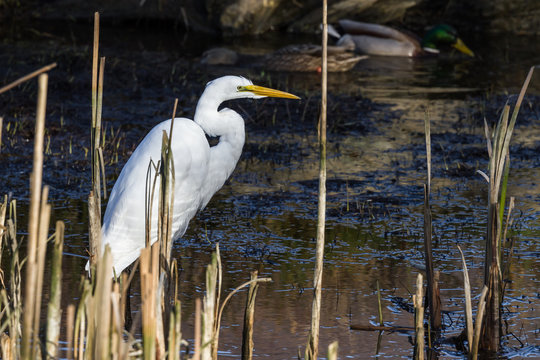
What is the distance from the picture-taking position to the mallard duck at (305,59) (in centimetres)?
1112

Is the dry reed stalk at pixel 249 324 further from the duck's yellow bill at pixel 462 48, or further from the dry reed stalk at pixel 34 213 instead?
the duck's yellow bill at pixel 462 48

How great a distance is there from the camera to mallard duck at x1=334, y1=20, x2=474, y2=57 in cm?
1280

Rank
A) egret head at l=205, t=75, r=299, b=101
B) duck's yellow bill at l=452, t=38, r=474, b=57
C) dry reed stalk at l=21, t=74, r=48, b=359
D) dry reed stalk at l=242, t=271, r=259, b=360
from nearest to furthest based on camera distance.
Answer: dry reed stalk at l=21, t=74, r=48, b=359
dry reed stalk at l=242, t=271, r=259, b=360
egret head at l=205, t=75, r=299, b=101
duck's yellow bill at l=452, t=38, r=474, b=57

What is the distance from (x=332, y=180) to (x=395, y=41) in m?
6.53

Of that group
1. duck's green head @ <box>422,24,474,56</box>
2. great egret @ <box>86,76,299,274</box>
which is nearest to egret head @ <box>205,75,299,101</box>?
great egret @ <box>86,76,299,274</box>

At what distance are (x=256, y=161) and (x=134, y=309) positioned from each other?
3.19 meters

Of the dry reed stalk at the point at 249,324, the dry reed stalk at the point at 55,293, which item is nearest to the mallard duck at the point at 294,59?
the dry reed stalk at the point at 249,324

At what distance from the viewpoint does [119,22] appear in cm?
1563

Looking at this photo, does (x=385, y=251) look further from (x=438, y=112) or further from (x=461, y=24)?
(x=461, y=24)

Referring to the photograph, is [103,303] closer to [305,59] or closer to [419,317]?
[419,317]

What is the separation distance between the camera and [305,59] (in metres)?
11.2

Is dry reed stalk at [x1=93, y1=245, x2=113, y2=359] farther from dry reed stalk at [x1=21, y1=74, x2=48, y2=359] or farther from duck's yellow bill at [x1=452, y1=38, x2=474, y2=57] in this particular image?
duck's yellow bill at [x1=452, y1=38, x2=474, y2=57]

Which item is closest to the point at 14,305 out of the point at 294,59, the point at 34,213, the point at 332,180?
the point at 34,213

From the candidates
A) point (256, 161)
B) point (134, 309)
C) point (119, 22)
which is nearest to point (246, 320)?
point (134, 309)
